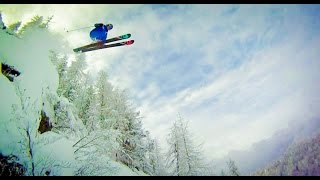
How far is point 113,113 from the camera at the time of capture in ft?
68.6

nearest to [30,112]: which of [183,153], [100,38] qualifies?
[100,38]

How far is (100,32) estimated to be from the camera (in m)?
14.2

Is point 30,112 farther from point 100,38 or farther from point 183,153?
point 183,153

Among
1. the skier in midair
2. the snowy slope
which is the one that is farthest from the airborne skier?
the snowy slope

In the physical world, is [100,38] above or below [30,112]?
above

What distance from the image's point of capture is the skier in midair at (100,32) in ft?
46.0

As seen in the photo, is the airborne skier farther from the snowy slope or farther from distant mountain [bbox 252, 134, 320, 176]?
distant mountain [bbox 252, 134, 320, 176]

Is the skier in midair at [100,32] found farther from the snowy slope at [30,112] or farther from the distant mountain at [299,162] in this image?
the distant mountain at [299,162]

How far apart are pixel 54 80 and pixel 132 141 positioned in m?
7.36

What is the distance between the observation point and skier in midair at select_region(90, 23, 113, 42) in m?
14.0

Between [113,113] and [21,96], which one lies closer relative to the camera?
[21,96]

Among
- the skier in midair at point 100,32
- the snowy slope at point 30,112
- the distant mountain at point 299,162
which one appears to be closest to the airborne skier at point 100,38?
the skier in midair at point 100,32
